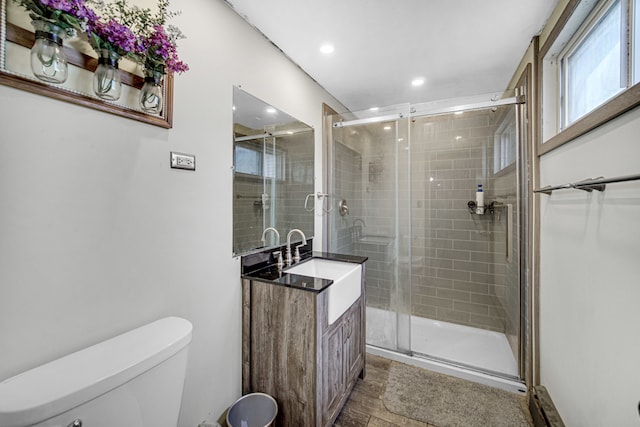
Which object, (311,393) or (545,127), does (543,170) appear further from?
(311,393)

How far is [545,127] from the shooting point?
161 centimetres

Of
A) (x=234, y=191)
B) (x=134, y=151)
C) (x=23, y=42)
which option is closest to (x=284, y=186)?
(x=234, y=191)

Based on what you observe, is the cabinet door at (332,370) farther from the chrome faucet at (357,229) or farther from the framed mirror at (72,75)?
the framed mirror at (72,75)

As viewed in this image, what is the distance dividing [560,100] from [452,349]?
2.08 metres

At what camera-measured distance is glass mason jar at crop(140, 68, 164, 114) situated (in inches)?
40.2

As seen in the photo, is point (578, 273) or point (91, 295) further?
point (578, 273)

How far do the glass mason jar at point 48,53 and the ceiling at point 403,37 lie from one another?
977mm

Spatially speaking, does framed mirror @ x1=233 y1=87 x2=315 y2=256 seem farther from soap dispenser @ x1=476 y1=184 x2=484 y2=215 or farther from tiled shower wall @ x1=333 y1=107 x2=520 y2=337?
soap dispenser @ x1=476 y1=184 x2=484 y2=215

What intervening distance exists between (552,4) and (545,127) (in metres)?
0.65

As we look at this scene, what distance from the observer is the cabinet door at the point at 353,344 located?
1691 mm

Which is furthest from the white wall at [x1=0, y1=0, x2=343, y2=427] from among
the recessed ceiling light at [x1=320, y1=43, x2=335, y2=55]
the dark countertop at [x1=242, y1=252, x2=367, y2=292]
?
the recessed ceiling light at [x1=320, y1=43, x2=335, y2=55]

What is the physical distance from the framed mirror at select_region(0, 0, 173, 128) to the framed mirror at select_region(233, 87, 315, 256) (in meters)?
0.50

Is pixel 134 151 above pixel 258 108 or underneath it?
underneath

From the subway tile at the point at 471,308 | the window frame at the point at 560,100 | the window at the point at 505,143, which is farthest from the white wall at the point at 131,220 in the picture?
the subway tile at the point at 471,308
